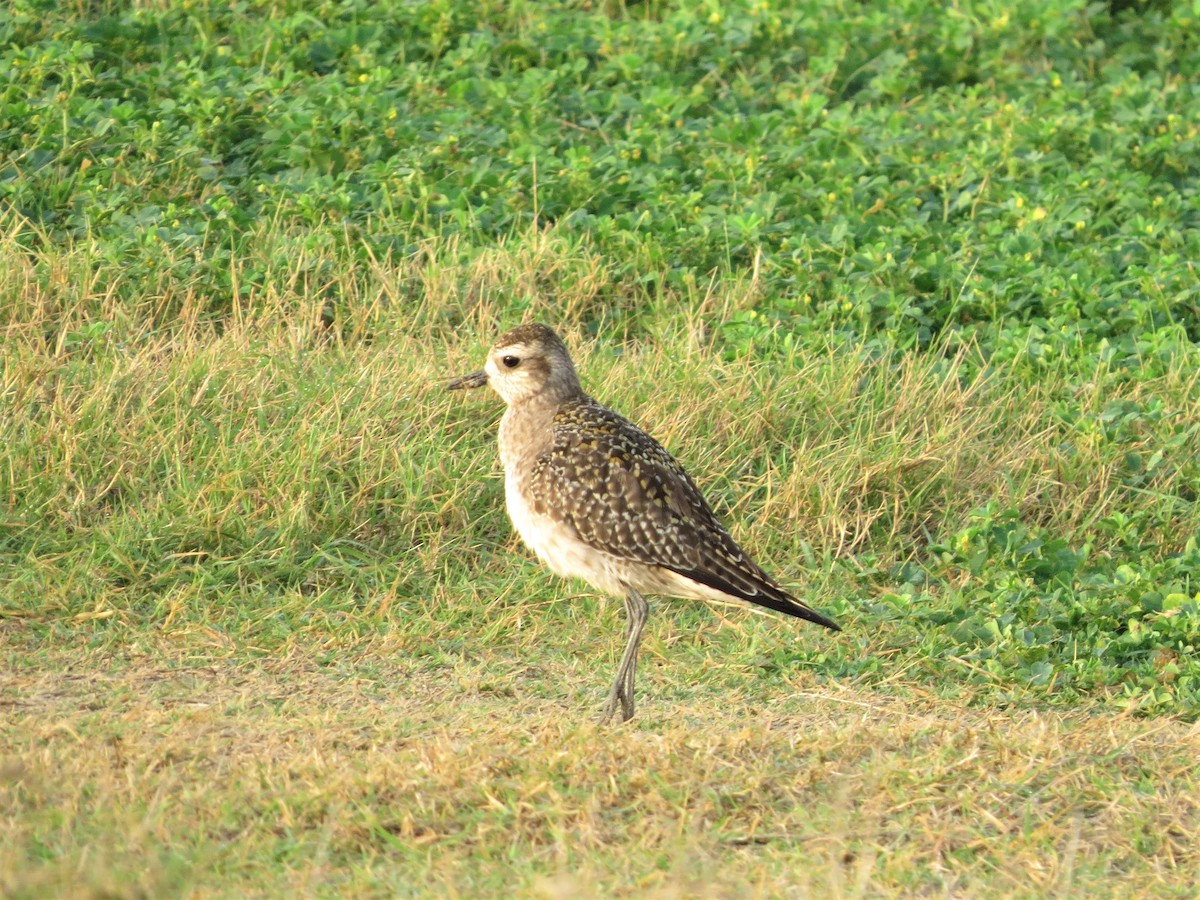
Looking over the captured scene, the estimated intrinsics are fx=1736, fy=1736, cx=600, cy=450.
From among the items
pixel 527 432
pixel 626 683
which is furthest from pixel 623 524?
pixel 527 432

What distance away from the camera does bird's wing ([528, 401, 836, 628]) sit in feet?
19.4

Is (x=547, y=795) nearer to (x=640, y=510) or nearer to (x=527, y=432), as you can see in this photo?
(x=640, y=510)

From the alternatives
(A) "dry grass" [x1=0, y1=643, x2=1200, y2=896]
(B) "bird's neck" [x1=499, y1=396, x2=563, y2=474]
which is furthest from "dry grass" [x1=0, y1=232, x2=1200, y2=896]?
(B) "bird's neck" [x1=499, y1=396, x2=563, y2=474]

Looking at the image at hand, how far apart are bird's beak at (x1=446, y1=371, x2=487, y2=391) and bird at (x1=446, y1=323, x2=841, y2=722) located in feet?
1.47

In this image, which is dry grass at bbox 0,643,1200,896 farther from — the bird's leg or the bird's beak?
the bird's beak

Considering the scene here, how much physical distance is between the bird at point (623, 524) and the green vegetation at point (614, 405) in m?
0.39

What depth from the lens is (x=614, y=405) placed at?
7461 millimetres

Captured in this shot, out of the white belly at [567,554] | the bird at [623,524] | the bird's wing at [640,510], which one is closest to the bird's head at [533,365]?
the bird at [623,524]

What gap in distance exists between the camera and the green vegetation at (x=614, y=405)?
4855 millimetres

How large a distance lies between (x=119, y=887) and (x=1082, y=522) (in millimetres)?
4540

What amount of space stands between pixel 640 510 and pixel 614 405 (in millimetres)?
1509

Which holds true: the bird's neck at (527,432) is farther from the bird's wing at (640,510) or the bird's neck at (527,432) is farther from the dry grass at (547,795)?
the dry grass at (547,795)

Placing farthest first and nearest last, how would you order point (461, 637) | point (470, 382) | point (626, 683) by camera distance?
point (470, 382), point (461, 637), point (626, 683)

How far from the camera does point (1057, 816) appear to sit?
197 inches
